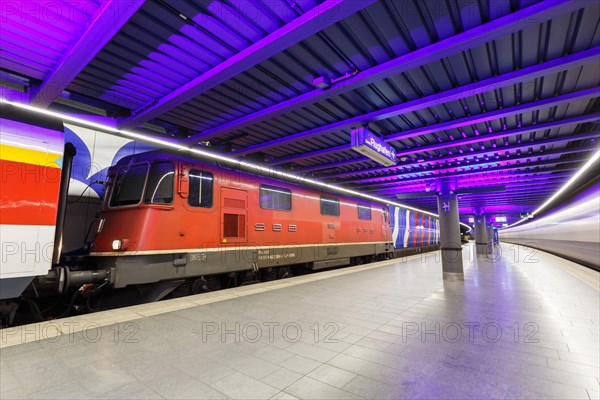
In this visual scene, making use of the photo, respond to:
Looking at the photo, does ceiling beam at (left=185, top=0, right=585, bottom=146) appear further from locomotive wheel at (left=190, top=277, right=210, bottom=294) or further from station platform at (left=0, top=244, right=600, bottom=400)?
locomotive wheel at (left=190, top=277, right=210, bottom=294)

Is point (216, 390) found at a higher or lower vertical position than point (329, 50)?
lower

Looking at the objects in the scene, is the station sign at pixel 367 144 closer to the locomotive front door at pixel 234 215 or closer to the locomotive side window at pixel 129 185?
the locomotive front door at pixel 234 215

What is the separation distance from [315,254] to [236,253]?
325 cm

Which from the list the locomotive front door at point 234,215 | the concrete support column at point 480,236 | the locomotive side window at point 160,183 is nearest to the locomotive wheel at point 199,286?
the locomotive front door at point 234,215

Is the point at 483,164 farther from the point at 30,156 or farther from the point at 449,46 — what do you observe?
the point at 30,156

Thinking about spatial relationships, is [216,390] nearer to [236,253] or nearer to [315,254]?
[236,253]

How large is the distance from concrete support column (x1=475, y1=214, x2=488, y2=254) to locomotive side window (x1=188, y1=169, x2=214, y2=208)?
18.1 m

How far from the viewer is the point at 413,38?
11.2 feet

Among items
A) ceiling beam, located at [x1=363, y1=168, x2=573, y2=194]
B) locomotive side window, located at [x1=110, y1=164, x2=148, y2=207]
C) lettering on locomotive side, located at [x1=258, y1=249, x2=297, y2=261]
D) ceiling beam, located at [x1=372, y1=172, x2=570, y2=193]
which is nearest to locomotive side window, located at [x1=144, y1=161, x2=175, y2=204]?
locomotive side window, located at [x1=110, y1=164, x2=148, y2=207]

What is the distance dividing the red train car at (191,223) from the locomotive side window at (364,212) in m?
3.67

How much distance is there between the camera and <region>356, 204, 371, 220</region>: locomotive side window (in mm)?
11735

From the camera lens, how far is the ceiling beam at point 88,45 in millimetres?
2811

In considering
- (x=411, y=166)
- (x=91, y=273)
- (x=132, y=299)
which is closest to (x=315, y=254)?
(x=411, y=166)

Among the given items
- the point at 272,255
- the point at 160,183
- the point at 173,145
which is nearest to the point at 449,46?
the point at 160,183
